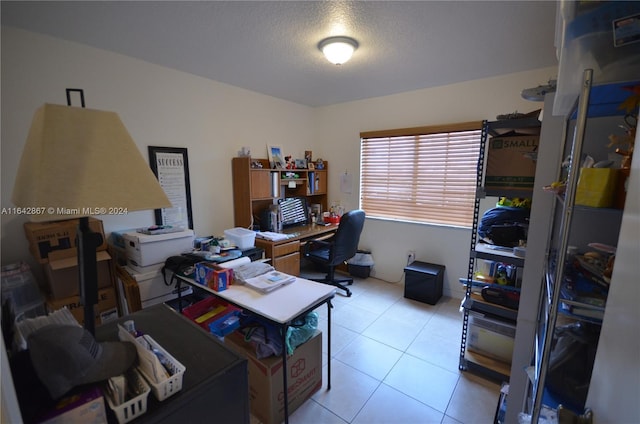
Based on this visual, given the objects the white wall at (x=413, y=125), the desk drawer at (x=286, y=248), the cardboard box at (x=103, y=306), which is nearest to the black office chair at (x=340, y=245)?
the desk drawer at (x=286, y=248)

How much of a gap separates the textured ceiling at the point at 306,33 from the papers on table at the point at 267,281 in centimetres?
165

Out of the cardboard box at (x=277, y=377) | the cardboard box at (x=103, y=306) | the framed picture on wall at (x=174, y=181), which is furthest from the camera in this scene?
the framed picture on wall at (x=174, y=181)

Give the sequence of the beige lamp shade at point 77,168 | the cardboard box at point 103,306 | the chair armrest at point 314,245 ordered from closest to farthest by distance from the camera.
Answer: the beige lamp shade at point 77,168
the cardboard box at point 103,306
the chair armrest at point 314,245

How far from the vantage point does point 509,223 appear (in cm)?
175

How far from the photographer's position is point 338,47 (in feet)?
6.21

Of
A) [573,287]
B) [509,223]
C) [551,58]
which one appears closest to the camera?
[573,287]

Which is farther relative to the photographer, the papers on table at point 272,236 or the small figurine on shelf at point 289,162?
the small figurine on shelf at point 289,162

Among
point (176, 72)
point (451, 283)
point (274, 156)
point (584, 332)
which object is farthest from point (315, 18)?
point (451, 283)

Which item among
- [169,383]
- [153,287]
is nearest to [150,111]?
[153,287]

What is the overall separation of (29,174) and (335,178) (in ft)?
11.1

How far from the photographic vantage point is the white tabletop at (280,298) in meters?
1.36

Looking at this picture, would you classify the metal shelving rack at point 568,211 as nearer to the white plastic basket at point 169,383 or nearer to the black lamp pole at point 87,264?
the white plastic basket at point 169,383

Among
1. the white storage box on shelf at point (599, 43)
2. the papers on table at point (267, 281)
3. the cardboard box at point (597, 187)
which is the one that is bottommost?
the papers on table at point (267, 281)

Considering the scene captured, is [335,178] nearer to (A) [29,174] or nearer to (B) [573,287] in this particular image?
(B) [573,287]
